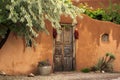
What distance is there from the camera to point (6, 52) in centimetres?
1580

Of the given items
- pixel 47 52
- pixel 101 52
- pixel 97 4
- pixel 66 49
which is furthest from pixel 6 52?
pixel 97 4

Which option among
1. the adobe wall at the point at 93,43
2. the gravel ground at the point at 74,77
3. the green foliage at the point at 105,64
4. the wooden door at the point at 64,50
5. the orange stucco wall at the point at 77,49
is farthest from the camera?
the green foliage at the point at 105,64

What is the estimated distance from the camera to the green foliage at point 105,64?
18.0m

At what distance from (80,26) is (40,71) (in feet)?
9.80

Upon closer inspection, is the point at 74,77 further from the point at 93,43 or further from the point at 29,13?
the point at 29,13

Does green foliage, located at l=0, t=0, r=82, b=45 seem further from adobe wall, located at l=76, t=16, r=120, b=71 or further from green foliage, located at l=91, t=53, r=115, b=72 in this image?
green foliage, located at l=91, t=53, r=115, b=72

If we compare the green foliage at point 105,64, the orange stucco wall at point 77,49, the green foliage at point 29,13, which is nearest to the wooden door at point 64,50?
the orange stucco wall at point 77,49

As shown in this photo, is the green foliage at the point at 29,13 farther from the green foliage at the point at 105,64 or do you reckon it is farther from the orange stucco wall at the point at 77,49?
the green foliage at the point at 105,64

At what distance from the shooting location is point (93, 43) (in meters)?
18.2

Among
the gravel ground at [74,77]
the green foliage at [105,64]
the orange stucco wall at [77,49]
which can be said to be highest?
the orange stucco wall at [77,49]

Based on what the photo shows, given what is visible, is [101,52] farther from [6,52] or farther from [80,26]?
[6,52]

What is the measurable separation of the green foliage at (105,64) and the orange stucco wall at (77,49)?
0.22m

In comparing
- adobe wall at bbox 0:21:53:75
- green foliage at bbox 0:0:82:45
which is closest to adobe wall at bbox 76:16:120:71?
adobe wall at bbox 0:21:53:75

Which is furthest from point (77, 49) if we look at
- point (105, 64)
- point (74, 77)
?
point (74, 77)
